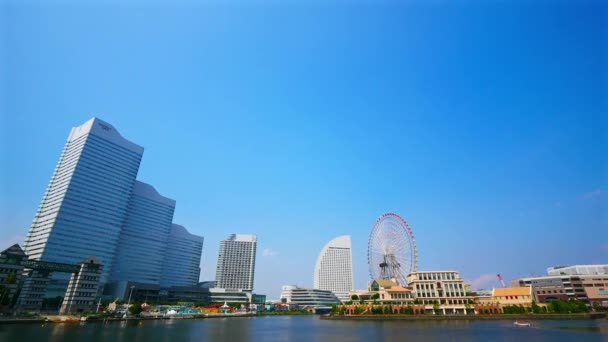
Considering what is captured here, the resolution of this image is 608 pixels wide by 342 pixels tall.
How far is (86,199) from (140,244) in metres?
46.3

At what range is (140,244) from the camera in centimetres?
18650

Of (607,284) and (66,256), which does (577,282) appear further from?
(66,256)

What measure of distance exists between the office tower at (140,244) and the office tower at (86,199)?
19.3 metres

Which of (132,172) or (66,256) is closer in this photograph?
(66,256)

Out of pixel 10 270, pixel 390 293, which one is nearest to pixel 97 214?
pixel 10 270

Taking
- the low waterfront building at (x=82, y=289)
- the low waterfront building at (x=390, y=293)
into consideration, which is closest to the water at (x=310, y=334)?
the low waterfront building at (x=82, y=289)

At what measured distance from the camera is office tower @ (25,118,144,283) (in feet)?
466

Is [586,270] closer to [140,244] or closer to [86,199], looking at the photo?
[140,244]

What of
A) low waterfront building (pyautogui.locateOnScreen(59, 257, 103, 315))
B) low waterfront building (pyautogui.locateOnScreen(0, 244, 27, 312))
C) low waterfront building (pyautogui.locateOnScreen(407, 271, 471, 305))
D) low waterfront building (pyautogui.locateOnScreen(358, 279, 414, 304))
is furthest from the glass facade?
low waterfront building (pyautogui.locateOnScreen(407, 271, 471, 305))

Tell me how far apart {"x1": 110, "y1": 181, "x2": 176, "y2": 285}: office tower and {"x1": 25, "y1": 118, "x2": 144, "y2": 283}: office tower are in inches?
761

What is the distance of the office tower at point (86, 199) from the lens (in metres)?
142

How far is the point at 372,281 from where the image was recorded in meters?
132

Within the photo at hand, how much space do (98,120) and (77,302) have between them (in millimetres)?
105518

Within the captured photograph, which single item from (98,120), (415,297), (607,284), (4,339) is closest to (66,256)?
(98,120)
